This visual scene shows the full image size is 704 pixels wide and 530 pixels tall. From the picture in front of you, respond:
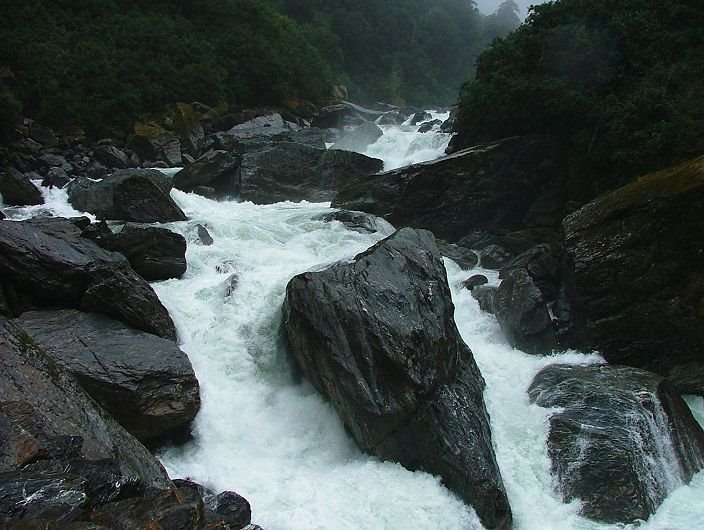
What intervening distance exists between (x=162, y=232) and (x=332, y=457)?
24.1 feet

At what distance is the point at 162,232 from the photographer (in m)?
13.0

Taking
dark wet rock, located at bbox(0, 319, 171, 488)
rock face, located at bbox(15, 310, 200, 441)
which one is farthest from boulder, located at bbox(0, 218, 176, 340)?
dark wet rock, located at bbox(0, 319, 171, 488)

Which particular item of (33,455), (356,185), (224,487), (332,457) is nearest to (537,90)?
(356,185)

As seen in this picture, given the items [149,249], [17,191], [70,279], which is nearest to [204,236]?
[149,249]

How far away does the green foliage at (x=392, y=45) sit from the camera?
6475 centimetres

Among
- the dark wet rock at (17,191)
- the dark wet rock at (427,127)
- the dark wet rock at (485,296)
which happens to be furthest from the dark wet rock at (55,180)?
the dark wet rock at (427,127)

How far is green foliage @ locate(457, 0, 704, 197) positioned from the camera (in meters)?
14.6

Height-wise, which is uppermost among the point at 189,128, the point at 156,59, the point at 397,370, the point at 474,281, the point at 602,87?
the point at 156,59

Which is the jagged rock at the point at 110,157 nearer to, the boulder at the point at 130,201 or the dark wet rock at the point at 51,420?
the boulder at the point at 130,201

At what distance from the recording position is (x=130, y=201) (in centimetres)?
1642

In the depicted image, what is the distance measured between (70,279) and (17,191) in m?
9.74

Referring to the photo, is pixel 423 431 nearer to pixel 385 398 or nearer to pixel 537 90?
pixel 385 398

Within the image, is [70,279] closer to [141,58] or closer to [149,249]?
[149,249]

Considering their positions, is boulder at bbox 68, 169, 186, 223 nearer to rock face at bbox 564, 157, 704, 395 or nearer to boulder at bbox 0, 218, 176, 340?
boulder at bbox 0, 218, 176, 340
